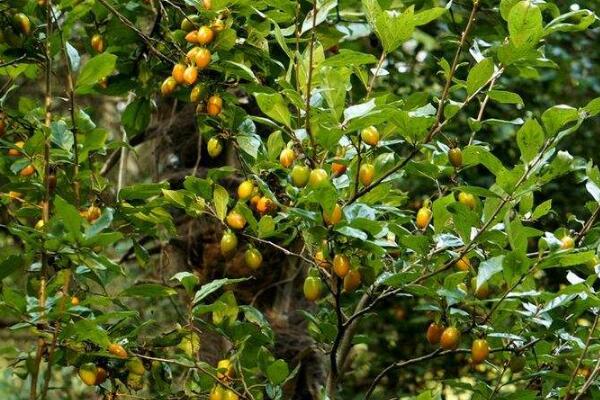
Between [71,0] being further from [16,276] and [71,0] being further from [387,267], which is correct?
[16,276]

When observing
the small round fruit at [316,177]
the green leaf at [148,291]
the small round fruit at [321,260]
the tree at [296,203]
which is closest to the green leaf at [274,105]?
the tree at [296,203]

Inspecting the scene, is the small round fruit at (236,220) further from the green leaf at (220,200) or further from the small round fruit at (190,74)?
the small round fruit at (190,74)

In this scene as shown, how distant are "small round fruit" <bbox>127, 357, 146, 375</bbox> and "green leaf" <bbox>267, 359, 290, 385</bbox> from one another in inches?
7.8

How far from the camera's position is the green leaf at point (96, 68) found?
1385 millimetres

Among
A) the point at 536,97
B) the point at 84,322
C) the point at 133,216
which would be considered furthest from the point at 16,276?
the point at 84,322

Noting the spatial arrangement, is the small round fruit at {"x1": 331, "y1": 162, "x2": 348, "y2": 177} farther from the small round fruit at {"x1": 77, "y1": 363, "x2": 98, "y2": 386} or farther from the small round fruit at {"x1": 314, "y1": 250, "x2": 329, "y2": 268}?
the small round fruit at {"x1": 77, "y1": 363, "x2": 98, "y2": 386}

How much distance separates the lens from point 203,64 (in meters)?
1.50

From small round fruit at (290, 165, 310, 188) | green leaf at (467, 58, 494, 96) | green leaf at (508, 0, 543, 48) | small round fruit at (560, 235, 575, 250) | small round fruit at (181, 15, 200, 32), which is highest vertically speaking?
green leaf at (508, 0, 543, 48)

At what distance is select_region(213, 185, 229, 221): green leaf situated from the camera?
1484 millimetres

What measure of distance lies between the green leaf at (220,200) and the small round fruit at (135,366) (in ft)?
0.84

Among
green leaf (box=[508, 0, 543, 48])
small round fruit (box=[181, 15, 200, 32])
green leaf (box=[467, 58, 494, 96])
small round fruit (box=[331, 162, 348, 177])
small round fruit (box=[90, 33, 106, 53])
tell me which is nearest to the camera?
green leaf (box=[508, 0, 543, 48])

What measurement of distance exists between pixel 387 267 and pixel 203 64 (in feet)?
1.45

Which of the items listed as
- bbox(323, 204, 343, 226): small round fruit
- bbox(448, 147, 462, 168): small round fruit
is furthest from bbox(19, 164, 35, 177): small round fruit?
bbox(448, 147, 462, 168): small round fruit

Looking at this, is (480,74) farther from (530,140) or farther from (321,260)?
(321,260)
